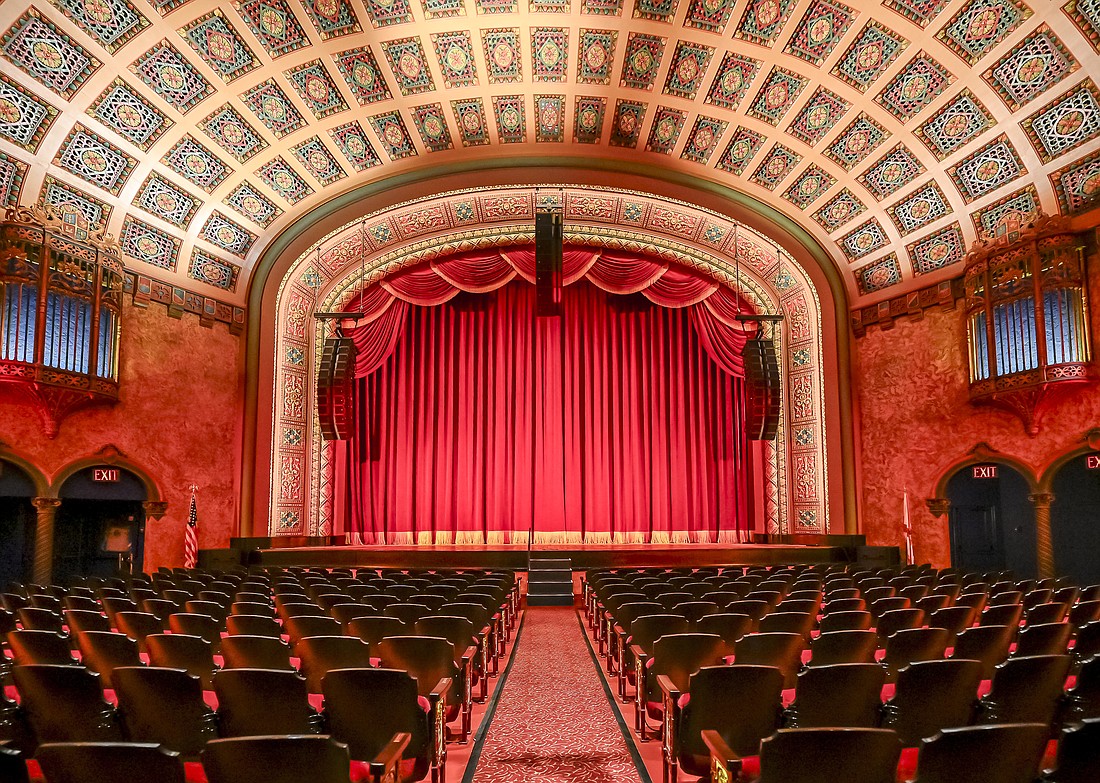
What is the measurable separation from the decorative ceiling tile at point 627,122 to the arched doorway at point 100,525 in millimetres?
9877

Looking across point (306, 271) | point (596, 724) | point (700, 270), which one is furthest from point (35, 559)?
point (700, 270)

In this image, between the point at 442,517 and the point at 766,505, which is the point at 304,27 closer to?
the point at 442,517

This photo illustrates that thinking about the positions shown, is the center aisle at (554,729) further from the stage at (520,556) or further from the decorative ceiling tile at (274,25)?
the decorative ceiling tile at (274,25)

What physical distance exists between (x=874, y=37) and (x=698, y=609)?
361 inches

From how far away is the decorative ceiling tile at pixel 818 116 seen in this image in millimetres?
12078

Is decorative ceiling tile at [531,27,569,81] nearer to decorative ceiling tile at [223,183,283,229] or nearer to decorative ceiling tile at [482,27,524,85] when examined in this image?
decorative ceiling tile at [482,27,524,85]

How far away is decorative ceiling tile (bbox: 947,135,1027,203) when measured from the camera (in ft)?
37.7

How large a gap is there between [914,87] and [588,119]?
5.12 meters

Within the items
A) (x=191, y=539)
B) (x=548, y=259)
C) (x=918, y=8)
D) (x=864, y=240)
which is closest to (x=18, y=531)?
(x=191, y=539)

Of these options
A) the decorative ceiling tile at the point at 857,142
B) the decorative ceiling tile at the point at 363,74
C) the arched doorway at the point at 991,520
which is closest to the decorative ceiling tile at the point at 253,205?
the decorative ceiling tile at the point at 363,74

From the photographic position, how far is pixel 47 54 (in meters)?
9.80

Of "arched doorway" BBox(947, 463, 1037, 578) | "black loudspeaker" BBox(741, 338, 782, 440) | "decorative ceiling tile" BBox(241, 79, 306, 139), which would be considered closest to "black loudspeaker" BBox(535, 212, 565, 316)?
"black loudspeaker" BBox(741, 338, 782, 440)

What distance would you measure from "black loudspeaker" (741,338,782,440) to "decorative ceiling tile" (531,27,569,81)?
5.83m

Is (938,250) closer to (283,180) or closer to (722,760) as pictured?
(283,180)
